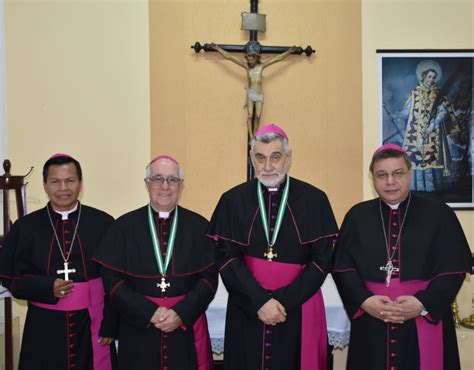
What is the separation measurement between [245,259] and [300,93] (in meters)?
2.26

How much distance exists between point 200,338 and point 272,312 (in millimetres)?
472

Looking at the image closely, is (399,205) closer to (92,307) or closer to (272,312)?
(272,312)

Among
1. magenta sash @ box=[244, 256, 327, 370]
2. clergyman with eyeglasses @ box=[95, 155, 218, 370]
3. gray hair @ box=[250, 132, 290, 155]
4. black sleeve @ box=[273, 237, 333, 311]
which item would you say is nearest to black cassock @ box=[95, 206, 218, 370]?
clergyman with eyeglasses @ box=[95, 155, 218, 370]

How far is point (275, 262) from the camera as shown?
110 inches

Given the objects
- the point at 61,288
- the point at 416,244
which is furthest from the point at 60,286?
the point at 416,244

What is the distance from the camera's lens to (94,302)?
9.68ft

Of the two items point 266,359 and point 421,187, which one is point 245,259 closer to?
point 266,359

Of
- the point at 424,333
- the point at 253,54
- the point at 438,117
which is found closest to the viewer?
the point at 424,333

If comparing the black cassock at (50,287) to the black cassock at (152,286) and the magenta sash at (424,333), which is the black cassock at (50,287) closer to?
the black cassock at (152,286)

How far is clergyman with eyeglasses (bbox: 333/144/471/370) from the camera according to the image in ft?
8.65

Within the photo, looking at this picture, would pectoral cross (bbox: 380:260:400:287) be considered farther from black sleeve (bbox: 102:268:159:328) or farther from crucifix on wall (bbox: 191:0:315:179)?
crucifix on wall (bbox: 191:0:315:179)

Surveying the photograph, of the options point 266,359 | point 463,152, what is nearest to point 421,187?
point 463,152

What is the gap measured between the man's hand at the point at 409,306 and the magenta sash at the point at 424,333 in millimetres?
84

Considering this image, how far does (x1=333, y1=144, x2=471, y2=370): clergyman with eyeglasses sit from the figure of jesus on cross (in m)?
1.83
